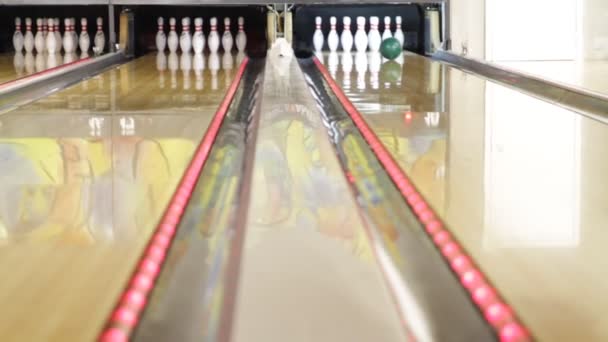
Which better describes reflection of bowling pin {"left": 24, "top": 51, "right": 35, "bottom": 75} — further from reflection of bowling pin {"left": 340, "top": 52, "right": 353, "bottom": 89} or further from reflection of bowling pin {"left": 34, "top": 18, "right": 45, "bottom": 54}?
reflection of bowling pin {"left": 340, "top": 52, "right": 353, "bottom": 89}

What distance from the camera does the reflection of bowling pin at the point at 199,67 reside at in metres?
2.84

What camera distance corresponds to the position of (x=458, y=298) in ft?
A: 2.55

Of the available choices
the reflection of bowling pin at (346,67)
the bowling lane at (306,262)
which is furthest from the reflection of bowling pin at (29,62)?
the bowling lane at (306,262)

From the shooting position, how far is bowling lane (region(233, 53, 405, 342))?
701 millimetres

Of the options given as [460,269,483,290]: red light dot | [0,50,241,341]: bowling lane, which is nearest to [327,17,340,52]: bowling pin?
[0,50,241,341]: bowling lane

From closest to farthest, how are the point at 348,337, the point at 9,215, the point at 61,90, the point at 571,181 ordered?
the point at 348,337, the point at 9,215, the point at 571,181, the point at 61,90

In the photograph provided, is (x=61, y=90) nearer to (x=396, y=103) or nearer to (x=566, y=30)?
(x=396, y=103)

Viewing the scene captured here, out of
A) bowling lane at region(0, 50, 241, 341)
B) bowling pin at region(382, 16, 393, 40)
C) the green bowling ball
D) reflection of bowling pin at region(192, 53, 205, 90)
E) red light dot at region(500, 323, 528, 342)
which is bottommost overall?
red light dot at region(500, 323, 528, 342)

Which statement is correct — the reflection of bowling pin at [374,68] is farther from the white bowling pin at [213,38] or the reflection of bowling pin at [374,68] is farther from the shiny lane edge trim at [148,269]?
the shiny lane edge trim at [148,269]

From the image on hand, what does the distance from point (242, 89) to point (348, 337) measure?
6.72 feet

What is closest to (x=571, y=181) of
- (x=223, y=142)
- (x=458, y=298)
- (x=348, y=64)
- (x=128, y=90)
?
(x=458, y=298)

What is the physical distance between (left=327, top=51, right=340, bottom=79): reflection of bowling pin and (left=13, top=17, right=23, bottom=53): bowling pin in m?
1.61

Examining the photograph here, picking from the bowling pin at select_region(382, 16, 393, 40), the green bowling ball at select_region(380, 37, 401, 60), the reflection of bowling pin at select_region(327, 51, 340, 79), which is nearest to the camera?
the reflection of bowling pin at select_region(327, 51, 340, 79)

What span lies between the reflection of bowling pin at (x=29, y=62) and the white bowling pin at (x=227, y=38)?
97 cm
